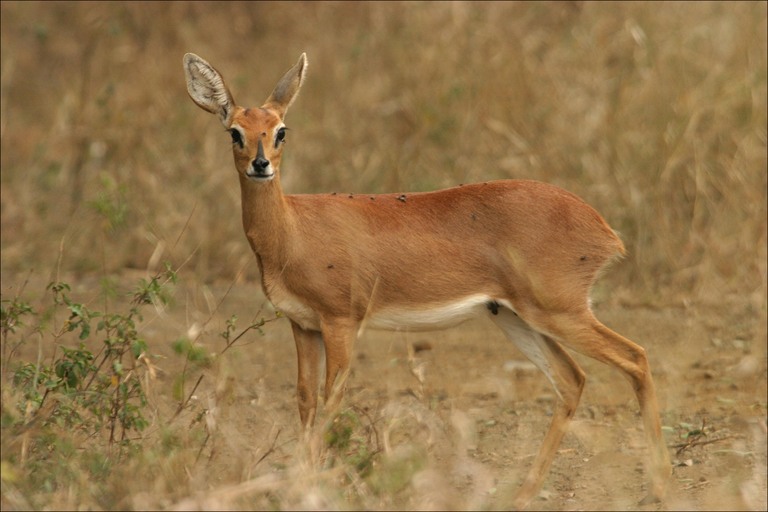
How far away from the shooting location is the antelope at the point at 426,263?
5863 millimetres

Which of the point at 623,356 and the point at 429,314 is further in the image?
the point at 429,314

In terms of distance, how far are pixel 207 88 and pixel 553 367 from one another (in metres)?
2.16

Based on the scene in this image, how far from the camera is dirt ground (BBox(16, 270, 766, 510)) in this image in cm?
546

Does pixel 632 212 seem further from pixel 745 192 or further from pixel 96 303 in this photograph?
pixel 96 303

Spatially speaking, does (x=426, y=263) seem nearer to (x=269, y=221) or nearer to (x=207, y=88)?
(x=269, y=221)

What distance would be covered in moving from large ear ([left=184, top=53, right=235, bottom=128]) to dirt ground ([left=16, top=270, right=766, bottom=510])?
3.14 ft

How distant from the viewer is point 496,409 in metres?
7.43

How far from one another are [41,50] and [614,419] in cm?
824

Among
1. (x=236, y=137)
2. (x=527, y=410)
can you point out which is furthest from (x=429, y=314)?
(x=527, y=410)

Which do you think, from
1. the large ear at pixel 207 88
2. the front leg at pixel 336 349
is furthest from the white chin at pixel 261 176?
the front leg at pixel 336 349

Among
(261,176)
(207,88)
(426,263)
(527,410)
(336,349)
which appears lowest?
(527,410)

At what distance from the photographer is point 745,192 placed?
368 inches

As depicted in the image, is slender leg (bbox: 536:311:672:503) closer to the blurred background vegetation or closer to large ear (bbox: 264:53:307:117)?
large ear (bbox: 264:53:307:117)

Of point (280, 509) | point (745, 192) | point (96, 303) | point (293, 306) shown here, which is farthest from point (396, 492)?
point (745, 192)
